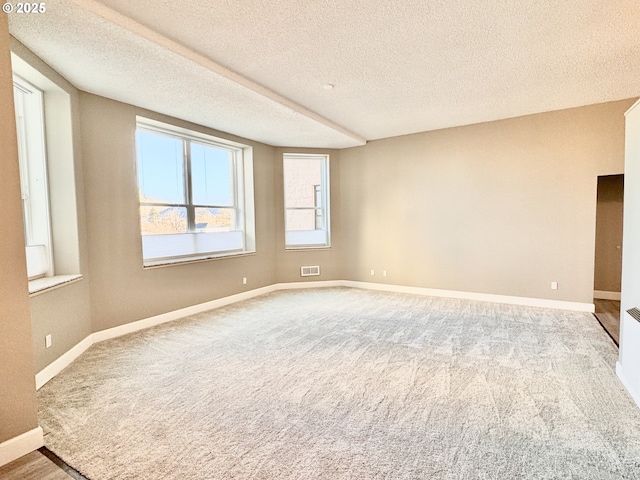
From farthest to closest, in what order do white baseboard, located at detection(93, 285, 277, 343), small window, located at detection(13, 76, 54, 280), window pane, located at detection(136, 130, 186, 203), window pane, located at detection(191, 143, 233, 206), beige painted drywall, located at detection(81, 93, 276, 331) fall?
window pane, located at detection(191, 143, 233, 206)
window pane, located at detection(136, 130, 186, 203)
white baseboard, located at detection(93, 285, 277, 343)
beige painted drywall, located at detection(81, 93, 276, 331)
small window, located at detection(13, 76, 54, 280)

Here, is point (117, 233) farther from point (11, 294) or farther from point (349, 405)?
A: point (349, 405)

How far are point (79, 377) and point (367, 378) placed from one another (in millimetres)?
2477

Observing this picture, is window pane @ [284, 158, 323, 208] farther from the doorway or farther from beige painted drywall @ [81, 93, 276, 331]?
the doorway

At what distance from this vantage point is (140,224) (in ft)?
13.8

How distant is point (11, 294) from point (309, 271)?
5.06 metres

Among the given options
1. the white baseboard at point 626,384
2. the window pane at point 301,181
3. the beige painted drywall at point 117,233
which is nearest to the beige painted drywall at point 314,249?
the window pane at point 301,181

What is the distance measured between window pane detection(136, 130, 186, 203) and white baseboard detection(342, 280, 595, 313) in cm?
379

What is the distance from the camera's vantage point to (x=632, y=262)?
98.5 inches

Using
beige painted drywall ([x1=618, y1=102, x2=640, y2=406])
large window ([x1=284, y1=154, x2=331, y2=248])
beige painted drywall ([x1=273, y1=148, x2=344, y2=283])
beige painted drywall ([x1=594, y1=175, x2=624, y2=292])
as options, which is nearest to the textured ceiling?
beige painted drywall ([x1=618, y1=102, x2=640, y2=406])

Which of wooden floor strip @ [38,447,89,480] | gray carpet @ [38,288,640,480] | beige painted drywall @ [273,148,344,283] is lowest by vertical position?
gray carpet @ [38,288,640,480]

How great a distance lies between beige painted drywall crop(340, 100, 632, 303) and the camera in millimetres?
4594

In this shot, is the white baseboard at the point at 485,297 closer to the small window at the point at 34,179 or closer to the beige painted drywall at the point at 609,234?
the beige painted drywall at the point at 609,234

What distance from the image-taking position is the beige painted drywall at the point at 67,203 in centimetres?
319

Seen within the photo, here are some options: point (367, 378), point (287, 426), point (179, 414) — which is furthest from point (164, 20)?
point (367, 378)
